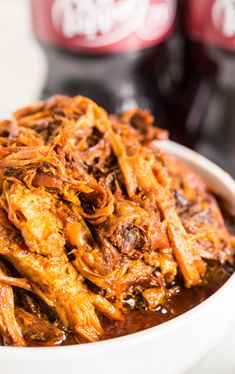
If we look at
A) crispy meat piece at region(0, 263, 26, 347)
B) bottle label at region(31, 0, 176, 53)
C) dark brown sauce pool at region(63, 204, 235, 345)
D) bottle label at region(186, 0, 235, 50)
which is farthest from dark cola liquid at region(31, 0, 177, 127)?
crispy meat piece at region(0, 263, 26, 347)

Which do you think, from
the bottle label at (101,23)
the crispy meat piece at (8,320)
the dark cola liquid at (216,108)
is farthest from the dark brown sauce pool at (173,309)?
the bottle label at (101,23)

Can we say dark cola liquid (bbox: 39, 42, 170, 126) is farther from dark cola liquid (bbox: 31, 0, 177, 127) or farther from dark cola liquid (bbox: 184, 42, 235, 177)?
dark cola liquid (bbox: 184, 42, 235, 177)

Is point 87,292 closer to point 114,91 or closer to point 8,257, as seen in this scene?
point 8,257

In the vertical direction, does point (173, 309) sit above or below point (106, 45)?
below

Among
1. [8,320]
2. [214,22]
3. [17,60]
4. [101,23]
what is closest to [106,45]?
[101,23]

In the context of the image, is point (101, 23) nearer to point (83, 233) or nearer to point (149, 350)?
point (83, 233)

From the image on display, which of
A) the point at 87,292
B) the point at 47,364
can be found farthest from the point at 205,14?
the point at 47,364
